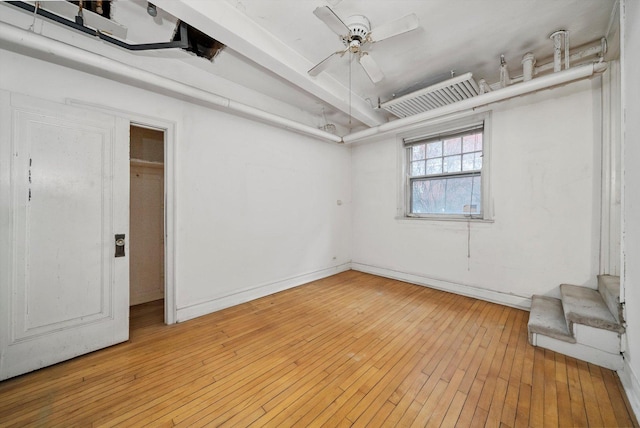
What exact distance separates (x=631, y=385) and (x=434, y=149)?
11.1 feet

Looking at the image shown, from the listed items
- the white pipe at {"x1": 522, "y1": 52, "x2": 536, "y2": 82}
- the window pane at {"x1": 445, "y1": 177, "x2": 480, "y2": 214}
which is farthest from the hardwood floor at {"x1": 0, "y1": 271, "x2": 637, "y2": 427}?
the white pipe at {"x1": 522, "y1": 52, "x2": 536, "y2": 82}

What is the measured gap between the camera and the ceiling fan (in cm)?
178

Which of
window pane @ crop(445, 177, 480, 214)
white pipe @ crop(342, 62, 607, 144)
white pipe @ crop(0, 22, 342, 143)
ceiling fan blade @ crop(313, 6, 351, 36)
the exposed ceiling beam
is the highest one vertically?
the exposed ceiling beam

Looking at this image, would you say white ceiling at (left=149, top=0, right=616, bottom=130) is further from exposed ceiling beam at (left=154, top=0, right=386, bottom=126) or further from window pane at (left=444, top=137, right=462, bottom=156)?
window pane at (left=444, top=137, right=462, bottom=156)

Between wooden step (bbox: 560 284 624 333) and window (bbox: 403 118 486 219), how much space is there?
1327 millimetres

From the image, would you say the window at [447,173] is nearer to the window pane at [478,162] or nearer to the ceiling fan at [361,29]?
the window pane at [478,162]

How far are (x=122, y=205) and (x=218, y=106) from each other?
1.64 m

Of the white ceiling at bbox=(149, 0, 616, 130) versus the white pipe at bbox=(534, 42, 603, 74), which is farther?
the white pipe at bbox=(534, 42, 603, 74)

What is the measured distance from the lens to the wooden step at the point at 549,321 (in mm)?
2175

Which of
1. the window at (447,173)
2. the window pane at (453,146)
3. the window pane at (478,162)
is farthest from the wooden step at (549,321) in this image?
the window pane at (453,146)

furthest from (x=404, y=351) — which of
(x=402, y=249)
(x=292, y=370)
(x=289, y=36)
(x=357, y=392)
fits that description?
(x=289, y=36)

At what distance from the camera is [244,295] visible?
343cm

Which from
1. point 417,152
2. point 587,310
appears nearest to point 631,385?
point 587,310

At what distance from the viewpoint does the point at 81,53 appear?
1990 mm
